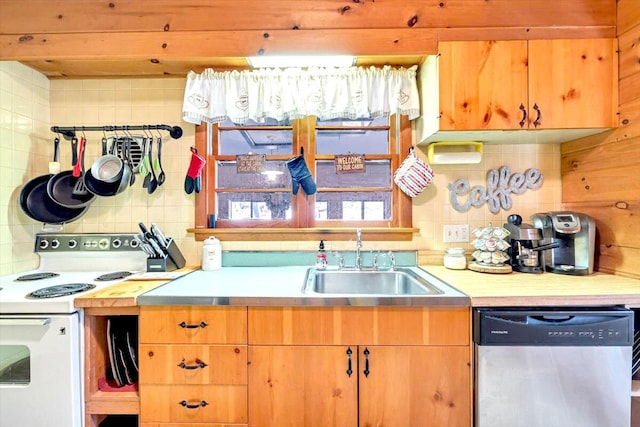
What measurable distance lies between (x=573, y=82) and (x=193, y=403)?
232 cm

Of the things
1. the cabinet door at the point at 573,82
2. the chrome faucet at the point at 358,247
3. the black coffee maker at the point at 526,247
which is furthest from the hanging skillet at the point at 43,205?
the cabinet door at the point at 573,82

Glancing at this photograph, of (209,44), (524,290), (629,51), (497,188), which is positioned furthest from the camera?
(497,188)

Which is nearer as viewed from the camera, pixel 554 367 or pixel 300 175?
pixel 554 367

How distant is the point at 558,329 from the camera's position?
3.92 feet

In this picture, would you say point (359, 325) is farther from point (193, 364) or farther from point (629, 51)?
point (629, 51)

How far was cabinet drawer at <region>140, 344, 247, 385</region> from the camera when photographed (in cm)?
127

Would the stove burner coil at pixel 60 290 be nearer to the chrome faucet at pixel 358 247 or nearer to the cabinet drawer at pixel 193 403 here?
the cabinet drawer at pixel 193 403

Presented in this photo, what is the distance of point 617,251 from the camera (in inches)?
61.5

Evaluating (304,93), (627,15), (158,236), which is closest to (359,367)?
(158,236)

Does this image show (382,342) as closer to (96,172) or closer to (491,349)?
(491,349)

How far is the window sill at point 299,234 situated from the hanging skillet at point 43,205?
2.44 ft

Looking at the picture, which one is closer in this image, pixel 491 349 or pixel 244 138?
pixel 491 349

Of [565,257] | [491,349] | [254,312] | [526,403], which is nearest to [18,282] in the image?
[254,312]

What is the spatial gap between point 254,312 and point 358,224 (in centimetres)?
93
